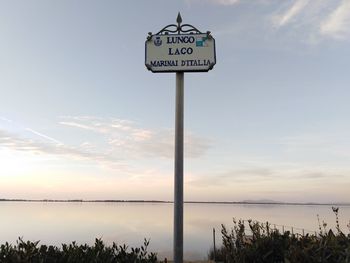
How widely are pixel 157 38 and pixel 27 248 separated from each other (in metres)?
4.59

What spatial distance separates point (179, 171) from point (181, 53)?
2358 mm

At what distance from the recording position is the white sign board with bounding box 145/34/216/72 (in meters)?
7.73

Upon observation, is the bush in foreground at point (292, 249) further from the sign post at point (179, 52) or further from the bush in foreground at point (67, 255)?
the sign post at point (179, 52)

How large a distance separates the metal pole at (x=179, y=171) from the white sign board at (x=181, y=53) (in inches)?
10.3

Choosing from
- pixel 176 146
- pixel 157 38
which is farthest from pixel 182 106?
pixel 157 38

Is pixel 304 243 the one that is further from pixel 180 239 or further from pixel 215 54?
pixel 215 54

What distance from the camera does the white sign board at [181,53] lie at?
25.4 ft

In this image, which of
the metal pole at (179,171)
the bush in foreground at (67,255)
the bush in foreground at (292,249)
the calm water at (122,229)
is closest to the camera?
the bush in foreground at (67,255)

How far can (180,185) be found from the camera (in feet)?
23.3

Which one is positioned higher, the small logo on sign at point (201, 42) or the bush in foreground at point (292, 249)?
the small logo on sign at point (201, 42)

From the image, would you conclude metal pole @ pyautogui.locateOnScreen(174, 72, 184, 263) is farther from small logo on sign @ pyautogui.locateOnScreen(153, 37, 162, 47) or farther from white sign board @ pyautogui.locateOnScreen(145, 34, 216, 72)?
small logo on sign @ pyautogui.locateOnScreen(153, 37, 162, 47)

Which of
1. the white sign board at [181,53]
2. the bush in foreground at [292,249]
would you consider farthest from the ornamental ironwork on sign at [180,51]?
the bush in foreground at [292,249]

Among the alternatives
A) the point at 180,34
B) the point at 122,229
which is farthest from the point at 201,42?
the point at 122,229

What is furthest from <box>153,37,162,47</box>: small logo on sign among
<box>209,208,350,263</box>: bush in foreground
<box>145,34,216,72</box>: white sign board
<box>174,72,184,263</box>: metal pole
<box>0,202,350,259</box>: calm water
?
<box>0,202,350,259</box>: calm water
